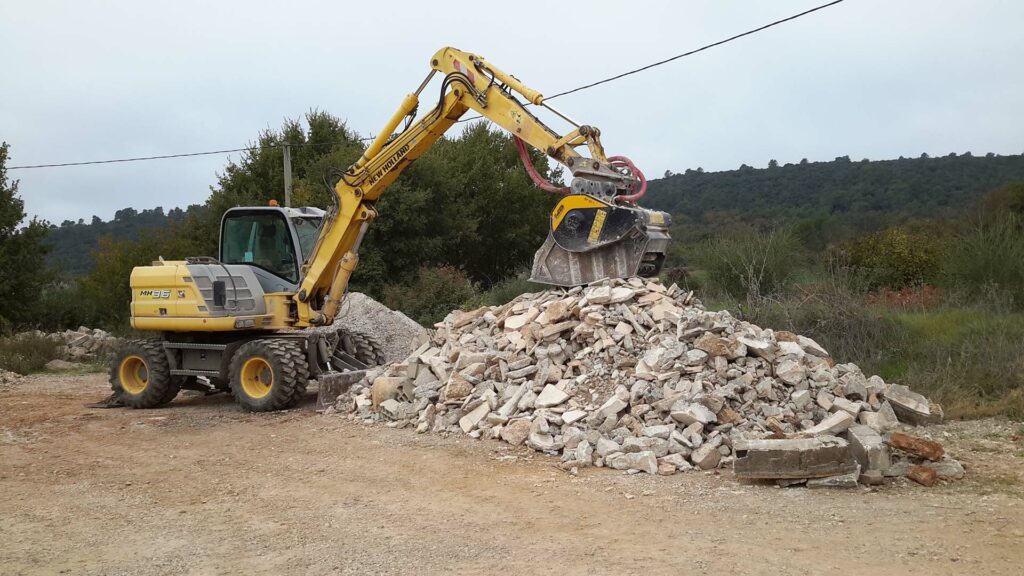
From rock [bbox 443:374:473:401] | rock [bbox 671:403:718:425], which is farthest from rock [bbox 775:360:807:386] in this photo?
rock [bbox 443:374:473:401]

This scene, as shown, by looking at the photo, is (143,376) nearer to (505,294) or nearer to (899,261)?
(505,294)

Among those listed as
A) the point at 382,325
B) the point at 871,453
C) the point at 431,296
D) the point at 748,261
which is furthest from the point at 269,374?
the point at 748,261

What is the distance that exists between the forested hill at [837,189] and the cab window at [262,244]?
80.9 feet

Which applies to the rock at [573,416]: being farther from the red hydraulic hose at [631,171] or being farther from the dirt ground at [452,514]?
the red hydraulic hose at [631,171]

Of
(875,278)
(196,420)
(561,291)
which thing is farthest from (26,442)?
(875,278)

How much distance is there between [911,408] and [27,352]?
633 inches

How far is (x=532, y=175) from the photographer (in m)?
9.30

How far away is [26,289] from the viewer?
73.2 ft

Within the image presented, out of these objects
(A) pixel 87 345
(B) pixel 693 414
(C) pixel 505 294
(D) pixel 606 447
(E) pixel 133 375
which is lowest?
(D) pixel 606 447

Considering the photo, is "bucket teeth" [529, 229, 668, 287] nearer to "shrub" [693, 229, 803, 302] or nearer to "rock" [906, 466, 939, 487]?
"rock" [906, 466, 939, 487]

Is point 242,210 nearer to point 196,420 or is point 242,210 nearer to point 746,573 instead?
point 196,420

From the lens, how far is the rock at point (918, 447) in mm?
6676

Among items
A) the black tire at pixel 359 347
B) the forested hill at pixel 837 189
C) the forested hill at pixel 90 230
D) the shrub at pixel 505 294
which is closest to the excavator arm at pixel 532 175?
the black tire at pixel 359 347

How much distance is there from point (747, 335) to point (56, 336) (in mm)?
17210
